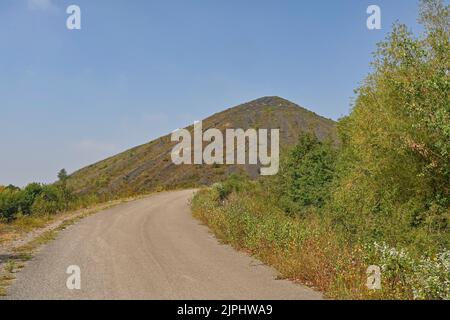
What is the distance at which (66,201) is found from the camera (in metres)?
29.5

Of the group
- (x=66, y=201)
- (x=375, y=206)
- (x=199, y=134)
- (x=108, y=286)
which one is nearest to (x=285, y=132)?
(x=199, y=134)

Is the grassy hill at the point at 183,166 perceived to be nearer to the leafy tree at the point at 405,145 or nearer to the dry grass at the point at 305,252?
the dry grass at the point at 305,252

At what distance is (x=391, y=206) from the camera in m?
12.8

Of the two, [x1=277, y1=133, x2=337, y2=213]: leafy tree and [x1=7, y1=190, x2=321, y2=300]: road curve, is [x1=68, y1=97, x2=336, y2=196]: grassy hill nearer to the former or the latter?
[x1=277, y1=133, x2=337, y2=213]: leafy tree

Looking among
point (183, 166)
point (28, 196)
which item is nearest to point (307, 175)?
point (28, 196)

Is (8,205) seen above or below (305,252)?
above

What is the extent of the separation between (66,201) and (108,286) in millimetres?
22873

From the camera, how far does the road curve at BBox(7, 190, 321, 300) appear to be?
312 inches

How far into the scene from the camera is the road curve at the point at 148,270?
7918mm

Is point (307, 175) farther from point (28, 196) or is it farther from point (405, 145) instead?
point (28, 196)

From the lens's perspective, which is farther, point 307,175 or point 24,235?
point 307,175

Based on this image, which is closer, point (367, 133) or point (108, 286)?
point (108, 286)

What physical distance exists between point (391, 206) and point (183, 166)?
57.7 metres
